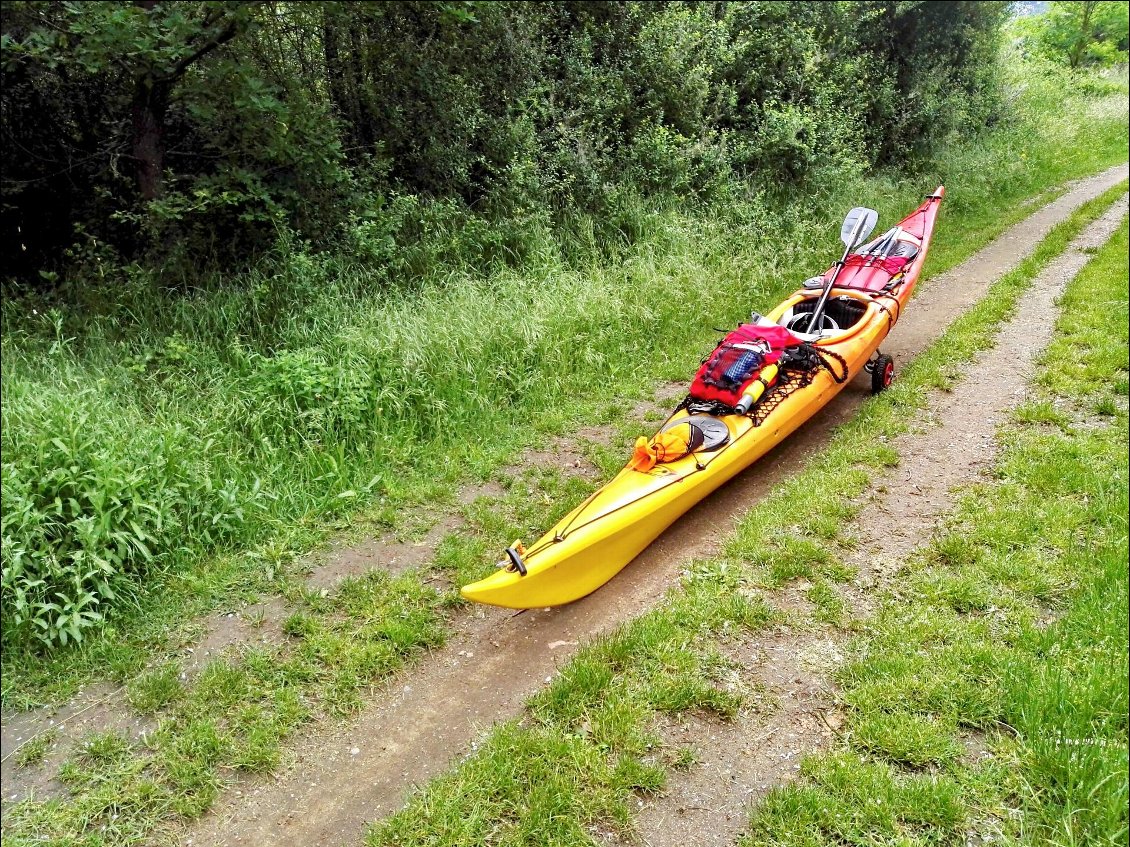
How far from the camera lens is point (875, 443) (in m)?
4.74

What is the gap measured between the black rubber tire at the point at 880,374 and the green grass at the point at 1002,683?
4.28 ft

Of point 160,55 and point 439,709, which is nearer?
point 439,709

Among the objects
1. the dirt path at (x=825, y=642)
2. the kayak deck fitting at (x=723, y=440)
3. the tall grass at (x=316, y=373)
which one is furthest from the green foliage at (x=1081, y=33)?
the dirt path at (x=825, y=642)

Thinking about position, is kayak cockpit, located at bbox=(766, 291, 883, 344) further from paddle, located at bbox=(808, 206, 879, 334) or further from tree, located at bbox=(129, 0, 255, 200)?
tree, located at bbox=(129, 0, 255, 200)

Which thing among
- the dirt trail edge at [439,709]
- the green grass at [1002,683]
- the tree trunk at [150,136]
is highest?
the tree trunk at [150,136]

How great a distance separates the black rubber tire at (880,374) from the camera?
541cm

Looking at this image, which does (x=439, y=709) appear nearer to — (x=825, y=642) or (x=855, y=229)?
(x=825, y=642)

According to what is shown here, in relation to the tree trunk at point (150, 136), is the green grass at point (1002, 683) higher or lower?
lower

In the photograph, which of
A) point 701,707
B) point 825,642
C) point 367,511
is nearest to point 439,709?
point 701,707

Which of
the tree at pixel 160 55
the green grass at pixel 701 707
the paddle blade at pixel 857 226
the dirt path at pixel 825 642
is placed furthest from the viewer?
the paddle blade at pixel 857 226

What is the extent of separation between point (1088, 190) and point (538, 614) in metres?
11.6

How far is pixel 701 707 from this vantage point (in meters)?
2.95

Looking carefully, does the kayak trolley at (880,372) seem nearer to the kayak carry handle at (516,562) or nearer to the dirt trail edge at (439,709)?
the dirt trail edge at (439,709)

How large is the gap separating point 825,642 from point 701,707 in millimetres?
680
